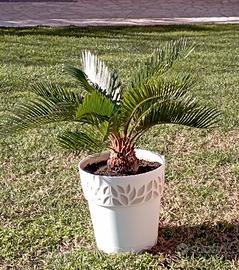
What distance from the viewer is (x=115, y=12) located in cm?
1086

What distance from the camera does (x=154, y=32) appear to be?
8.85m

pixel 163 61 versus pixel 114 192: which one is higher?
pixel 163 61

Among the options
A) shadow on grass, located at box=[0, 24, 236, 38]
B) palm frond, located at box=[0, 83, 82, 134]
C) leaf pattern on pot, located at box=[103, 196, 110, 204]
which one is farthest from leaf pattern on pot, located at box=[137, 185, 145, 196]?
shadow on grass, located at box=[0, 24, 236, 38]

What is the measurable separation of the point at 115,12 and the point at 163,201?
7.86m

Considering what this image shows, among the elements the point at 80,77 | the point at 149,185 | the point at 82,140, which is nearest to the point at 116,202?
the point at 149,185

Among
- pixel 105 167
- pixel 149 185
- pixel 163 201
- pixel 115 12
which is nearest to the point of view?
pixel 149 185

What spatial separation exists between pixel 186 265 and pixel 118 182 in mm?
452

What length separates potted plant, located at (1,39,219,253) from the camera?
8.73 ft

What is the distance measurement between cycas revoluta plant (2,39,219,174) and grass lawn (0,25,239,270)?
43 cm

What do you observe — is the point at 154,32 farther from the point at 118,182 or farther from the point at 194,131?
the point at 118,182

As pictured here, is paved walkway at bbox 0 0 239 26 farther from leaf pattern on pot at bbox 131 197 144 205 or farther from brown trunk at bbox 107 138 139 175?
leaf pattern on pot at bbox 131 197 144 205

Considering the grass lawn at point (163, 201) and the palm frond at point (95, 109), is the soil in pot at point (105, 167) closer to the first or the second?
the palm frond at point (95, 109)

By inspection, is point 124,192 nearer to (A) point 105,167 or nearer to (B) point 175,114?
(A) point 105,167

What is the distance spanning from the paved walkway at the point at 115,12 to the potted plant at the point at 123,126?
22.9 ft
